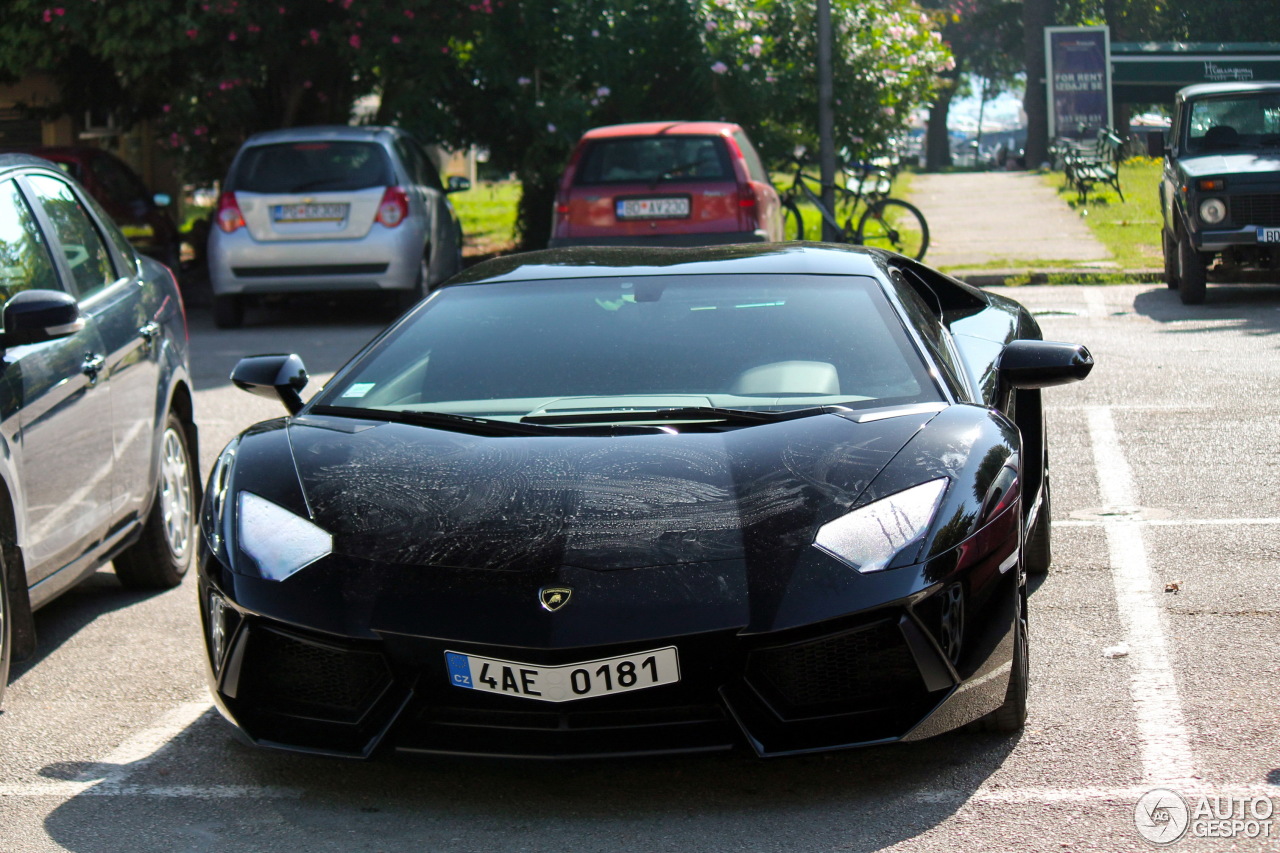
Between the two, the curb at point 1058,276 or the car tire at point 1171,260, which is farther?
the curb at point 1058,276

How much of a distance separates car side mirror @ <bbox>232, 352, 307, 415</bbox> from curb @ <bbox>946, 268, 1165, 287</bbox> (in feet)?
37.4

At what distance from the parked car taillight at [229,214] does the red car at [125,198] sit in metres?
3.48

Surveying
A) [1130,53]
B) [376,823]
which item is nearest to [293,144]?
[376,823]

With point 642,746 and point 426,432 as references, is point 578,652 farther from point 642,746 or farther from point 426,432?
point 426,432

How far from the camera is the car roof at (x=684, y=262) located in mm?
5000

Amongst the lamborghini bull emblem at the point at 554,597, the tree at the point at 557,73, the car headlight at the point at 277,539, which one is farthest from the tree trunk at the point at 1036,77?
the lamborghini bull emblem at the point at 554,597

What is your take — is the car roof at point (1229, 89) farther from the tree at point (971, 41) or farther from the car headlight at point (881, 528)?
the tree at point (971, 41)

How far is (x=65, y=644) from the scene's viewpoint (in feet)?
17.7

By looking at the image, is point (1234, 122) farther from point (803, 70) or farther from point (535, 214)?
point (535, 214)

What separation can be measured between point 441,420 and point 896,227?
1380 centimetres

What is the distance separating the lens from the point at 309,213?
1433cm

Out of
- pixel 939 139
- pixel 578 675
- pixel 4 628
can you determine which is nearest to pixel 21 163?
pixel 4 628

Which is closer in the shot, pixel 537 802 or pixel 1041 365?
pixel 537 802

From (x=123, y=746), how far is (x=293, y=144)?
36.0 ft
